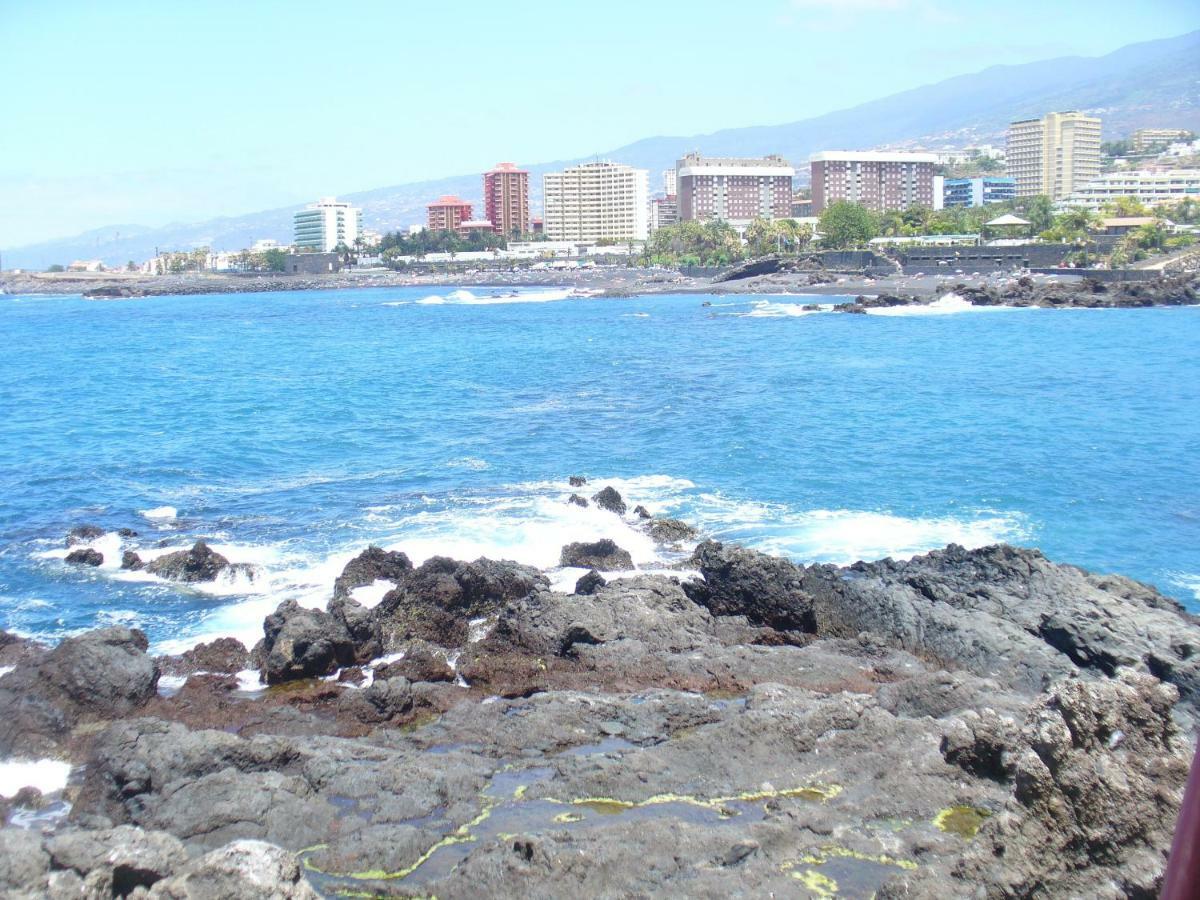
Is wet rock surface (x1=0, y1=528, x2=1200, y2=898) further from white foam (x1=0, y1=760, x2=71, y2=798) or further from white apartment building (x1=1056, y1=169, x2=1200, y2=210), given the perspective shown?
white apartment building (x1=1056, y1=169, x2=1200, y2=210)

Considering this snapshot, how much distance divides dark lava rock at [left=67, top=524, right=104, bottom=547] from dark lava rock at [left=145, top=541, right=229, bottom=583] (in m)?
2.70

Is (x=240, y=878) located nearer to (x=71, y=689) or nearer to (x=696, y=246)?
(x=71, y=689)

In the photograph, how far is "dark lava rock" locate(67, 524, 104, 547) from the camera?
22.0 meters

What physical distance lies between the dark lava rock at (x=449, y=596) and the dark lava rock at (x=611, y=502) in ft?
18.3

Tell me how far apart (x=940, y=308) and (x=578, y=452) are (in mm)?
59911

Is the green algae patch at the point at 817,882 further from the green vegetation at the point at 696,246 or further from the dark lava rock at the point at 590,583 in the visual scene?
the green vegetation at the point at 696,246

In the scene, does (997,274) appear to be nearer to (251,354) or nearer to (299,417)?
(251,354)

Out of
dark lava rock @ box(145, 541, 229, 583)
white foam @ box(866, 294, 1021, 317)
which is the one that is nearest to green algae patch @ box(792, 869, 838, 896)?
dark lava rock @ box(145, 541, 229, 583)

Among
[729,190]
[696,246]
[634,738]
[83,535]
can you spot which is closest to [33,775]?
[634,738]

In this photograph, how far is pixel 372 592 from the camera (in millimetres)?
18125

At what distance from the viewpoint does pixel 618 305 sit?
337 feet

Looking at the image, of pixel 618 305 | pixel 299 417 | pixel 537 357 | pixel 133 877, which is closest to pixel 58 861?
pixel 133 877

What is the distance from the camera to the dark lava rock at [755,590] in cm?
1616

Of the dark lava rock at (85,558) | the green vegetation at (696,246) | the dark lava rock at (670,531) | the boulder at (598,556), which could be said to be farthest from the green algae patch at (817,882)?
the green vegetation at (696,246)
